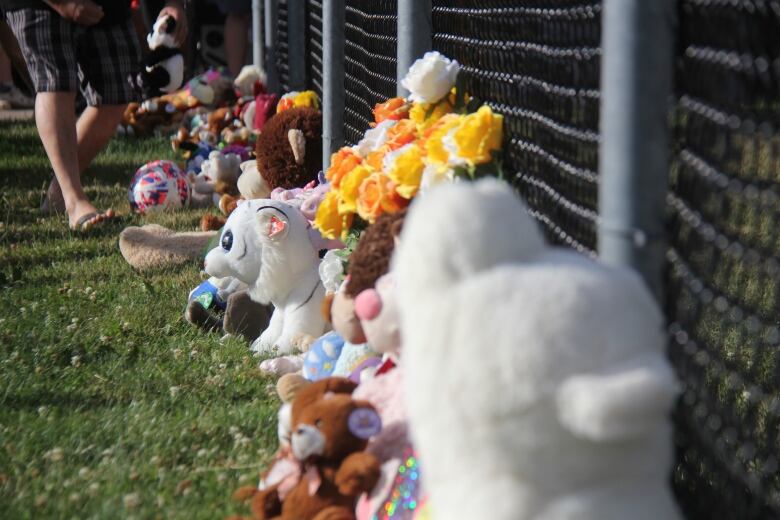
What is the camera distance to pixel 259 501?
234 cm

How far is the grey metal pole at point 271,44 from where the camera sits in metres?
8.05

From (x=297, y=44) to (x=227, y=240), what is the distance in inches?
134

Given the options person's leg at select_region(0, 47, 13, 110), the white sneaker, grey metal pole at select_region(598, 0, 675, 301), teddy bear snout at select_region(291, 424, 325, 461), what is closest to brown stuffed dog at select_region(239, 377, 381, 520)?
teddy bear snout at select_region(291, 424, 325, 461)

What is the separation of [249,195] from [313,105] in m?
0.72

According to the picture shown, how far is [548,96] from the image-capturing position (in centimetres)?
267

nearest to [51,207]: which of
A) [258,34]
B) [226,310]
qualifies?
[226,310]

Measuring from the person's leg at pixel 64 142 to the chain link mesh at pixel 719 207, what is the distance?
4033 mm

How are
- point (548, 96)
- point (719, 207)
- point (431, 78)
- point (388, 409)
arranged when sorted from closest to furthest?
point (719, 207) → point (388, 409) → point (548, 96) → point (431, 78)

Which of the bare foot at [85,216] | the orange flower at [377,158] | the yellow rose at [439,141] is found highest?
Result: the yellow rose at [439,141]

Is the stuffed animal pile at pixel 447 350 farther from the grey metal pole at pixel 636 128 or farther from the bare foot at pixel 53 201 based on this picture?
the bare foot at pixel 53 201

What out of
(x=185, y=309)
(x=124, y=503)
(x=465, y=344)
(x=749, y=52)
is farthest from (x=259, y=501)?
(x=185, y=309)

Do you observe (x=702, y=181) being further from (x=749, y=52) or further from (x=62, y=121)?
(x=62, y=121)

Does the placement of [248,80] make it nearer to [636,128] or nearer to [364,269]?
[364,269]

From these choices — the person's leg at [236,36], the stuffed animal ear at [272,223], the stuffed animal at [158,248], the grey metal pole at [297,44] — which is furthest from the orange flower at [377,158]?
the person's leg at [236,36]
